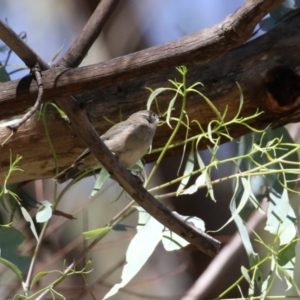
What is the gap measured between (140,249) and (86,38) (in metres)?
0.35

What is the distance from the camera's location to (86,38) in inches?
37.4

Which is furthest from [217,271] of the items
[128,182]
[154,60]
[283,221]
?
[154,60]

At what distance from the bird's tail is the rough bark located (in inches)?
2.0

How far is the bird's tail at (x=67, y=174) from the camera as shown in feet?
3.24

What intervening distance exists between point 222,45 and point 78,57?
0.30 m

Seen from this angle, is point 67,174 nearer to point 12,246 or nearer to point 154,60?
point 12,246

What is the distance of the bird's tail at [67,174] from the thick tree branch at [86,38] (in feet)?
0.67

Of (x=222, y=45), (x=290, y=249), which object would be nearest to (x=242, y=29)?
(x=222, y=45)

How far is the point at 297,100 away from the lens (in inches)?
38.2

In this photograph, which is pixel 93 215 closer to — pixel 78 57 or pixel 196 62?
pixel 78 57

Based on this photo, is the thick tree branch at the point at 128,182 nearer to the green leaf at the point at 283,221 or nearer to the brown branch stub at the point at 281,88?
the green leaf at the point at 283,221

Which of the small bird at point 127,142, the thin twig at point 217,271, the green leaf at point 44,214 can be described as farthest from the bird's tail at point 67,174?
the thin twig at point 217,271

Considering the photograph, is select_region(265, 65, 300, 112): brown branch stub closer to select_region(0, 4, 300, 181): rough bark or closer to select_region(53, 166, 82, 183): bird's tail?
select_region(0, 4, 300, 181): rough bark

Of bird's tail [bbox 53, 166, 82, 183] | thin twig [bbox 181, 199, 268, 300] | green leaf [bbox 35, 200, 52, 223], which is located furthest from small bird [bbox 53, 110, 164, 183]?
thin twig [bbox 181, 199, 268, 300]
